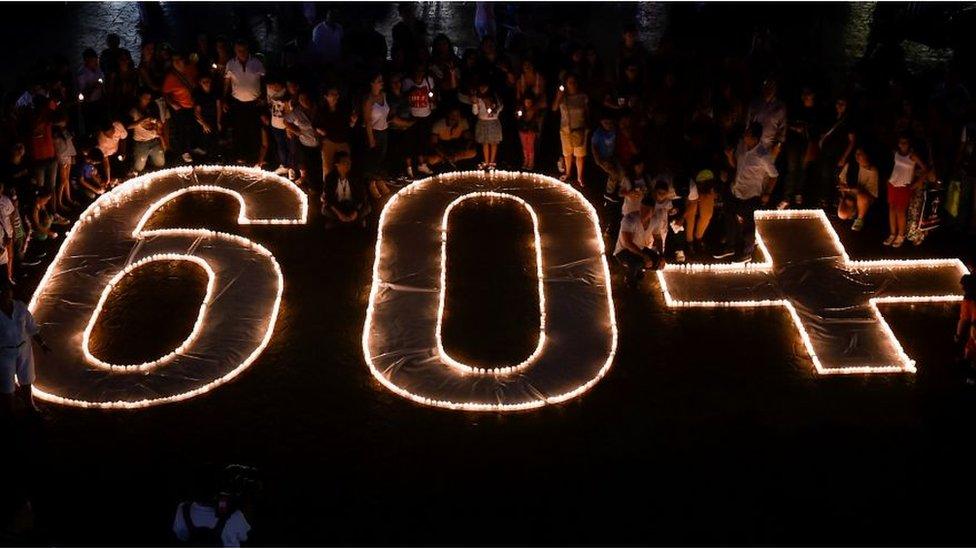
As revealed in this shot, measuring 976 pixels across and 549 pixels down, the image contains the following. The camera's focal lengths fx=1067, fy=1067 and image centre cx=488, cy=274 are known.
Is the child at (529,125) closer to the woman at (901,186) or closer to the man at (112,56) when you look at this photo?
the woman at (901,186)

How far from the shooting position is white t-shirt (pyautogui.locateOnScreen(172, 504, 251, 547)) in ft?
31.8

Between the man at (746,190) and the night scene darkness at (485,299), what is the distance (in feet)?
0.15

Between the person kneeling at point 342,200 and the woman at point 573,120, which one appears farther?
the woman at point 573,120

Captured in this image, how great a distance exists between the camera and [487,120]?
16.8 meters

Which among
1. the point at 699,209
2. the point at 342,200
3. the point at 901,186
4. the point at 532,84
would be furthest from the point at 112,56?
the point at 901,186

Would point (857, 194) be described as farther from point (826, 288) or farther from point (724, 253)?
point (724, 253)

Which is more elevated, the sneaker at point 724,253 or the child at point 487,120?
the child at point 487,120

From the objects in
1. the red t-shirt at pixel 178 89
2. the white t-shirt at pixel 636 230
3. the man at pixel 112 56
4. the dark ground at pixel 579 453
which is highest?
the man at pixel 112 56

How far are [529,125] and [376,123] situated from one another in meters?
2.42

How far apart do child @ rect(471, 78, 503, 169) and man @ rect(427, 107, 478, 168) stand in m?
0.19

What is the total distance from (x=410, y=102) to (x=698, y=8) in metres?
9.67

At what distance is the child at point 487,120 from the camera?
16484 millimetres

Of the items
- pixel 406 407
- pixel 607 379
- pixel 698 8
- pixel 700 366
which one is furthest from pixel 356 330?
pixel 698 8

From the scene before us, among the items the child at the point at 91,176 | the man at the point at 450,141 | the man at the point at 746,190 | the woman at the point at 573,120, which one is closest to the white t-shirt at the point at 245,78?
the child at the point at 91,176
